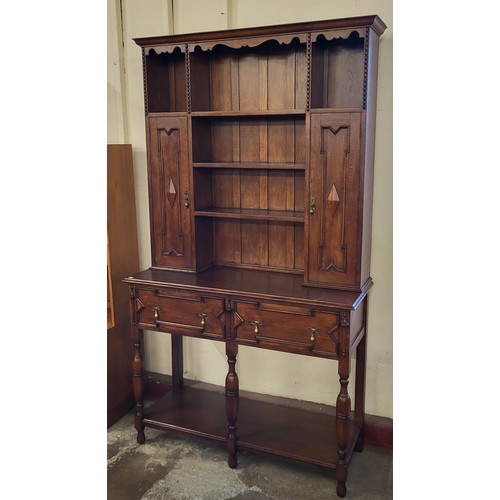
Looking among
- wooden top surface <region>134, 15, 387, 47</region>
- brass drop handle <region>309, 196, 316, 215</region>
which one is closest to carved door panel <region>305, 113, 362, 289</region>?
brass drop handle <region>309, 196, 316, 215</region>

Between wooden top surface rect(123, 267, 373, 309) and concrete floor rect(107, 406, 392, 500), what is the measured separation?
2.95ft

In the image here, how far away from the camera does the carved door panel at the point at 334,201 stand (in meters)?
2.32

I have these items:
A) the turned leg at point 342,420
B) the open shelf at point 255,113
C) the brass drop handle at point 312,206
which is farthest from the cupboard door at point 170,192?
the turned leg at point 342,420

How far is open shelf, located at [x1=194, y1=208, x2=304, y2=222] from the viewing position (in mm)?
2523

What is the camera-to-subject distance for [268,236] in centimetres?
284

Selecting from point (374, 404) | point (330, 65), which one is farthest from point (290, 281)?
point (330, 65)

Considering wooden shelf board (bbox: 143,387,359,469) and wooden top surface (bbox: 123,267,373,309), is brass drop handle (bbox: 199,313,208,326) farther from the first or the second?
wooden shelf board (bbox: 143,387,359,469)

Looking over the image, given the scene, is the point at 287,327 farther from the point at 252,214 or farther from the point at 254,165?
the point at 254,165

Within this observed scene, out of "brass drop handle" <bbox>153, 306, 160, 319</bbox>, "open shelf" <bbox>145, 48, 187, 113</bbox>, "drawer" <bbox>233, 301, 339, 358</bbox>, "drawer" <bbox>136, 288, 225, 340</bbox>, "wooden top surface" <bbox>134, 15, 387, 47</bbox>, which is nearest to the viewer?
"wooden top surface" <bbox>134, 15, 387, 47</bbox>

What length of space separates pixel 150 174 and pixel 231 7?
0.97m

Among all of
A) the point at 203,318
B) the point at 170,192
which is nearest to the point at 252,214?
the point at 170,192

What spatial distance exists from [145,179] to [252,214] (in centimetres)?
86

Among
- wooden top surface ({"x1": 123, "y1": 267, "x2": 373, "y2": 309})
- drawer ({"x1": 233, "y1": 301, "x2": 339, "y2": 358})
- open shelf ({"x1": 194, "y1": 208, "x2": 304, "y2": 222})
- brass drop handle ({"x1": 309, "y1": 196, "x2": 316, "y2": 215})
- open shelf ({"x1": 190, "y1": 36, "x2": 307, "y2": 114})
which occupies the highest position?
open shelf ({"x1": 190, "y1": 36, "x2": 307, "y2": 114})
